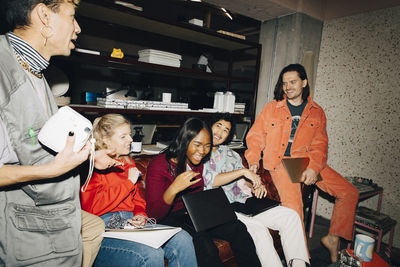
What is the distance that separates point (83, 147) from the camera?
792 mm

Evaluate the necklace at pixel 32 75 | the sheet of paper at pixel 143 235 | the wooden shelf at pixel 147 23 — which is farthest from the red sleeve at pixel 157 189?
the wooden shelf at pixel 147 23

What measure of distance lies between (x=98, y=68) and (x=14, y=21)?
2400mm

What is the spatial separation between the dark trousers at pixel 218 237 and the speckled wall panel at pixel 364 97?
1963mm

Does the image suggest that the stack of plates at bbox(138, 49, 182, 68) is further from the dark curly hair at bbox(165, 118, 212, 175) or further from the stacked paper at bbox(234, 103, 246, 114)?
the stacked paper at bbox(234, 103, 246, 114)

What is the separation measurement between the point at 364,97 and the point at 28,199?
3.21m

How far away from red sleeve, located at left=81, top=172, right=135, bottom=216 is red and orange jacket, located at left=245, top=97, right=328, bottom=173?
1333mm

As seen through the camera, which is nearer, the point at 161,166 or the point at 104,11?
the point at 161,166

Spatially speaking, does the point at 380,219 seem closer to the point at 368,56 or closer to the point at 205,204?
the point at 368,56

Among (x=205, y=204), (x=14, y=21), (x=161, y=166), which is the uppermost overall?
(x=14, y=21)

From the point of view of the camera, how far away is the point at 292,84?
92.1 inches

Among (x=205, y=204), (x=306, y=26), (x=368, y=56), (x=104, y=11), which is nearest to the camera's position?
(x=205, y=204)

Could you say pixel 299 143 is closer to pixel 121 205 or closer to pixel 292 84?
pixel 292 84

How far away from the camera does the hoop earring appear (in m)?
0.82

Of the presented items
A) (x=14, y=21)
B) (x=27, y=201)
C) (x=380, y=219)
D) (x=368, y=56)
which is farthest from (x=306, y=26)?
(x=27, y=201)
